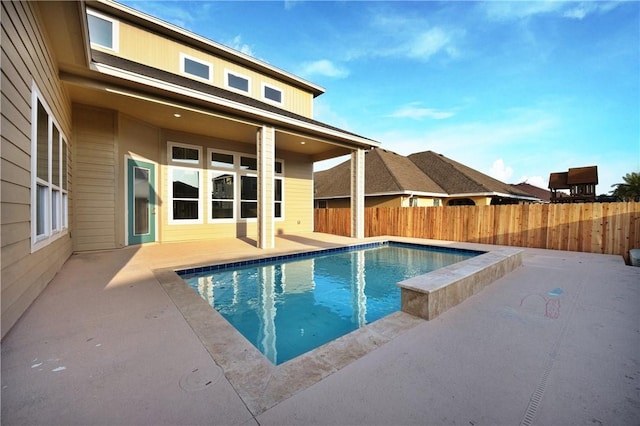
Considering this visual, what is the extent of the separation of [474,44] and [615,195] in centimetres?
3095

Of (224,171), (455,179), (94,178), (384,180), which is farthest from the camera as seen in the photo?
(455,179)

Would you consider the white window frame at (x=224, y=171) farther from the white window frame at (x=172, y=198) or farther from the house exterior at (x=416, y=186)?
the house exterior at (x=416, y=186)

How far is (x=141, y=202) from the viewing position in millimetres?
7609

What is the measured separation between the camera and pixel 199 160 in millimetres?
8828

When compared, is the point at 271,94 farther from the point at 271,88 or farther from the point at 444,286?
the point at 444,286

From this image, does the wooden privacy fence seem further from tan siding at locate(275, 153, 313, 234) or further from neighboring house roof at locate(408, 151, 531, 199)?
neighboring house roof at locate(408, 151, 531, 199)

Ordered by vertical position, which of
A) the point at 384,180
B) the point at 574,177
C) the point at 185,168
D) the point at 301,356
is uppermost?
the point at 574,177

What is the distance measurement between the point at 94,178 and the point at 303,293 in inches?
236

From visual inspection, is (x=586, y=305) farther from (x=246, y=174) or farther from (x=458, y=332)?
(x=246, y=174)

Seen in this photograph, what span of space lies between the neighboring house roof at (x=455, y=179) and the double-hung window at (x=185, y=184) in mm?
14560

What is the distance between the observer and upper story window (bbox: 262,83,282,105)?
35.1ft

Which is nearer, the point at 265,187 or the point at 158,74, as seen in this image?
the point at 158,74

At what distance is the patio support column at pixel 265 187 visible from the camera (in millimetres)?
7375

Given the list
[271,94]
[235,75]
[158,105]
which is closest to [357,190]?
[271,94]
